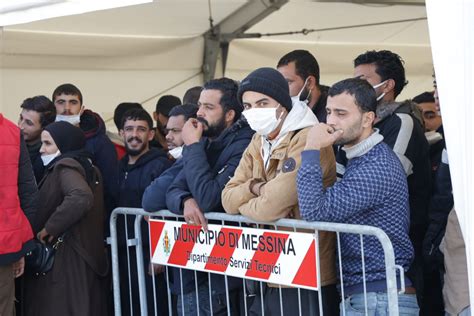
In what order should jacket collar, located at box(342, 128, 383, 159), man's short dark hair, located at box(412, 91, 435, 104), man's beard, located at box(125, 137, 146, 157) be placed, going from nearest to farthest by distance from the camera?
jacket collar, located at box(342, 128, 383, 159) < man's beard, located at box(125, 137, 146, 157) < man's short dark hair, located at box(412, 91, 435, 104)

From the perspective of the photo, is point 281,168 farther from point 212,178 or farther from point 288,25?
point 288,25

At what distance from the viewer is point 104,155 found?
5801 mm

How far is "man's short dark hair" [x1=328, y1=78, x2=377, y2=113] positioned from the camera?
3596mm

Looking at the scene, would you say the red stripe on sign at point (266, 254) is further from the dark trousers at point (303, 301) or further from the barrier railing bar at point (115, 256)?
the barrier railing bar at point (115, 256)

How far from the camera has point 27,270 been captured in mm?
5141

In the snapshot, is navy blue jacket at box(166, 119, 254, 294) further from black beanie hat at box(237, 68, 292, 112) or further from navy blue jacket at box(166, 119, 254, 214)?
black beanie hat at box(237, 68, 292, 112)

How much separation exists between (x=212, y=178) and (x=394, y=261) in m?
1.16

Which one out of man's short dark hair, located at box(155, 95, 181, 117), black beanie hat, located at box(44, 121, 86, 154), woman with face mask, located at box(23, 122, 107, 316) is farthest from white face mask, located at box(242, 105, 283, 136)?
man's short dark hair, located at box(155, 95, 181, 117)

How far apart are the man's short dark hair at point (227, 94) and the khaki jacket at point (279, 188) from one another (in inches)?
26.2

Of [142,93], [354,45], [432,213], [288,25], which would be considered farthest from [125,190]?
[354,45]

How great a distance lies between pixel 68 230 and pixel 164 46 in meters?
3.84

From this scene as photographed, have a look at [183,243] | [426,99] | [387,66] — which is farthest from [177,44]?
[183,243]

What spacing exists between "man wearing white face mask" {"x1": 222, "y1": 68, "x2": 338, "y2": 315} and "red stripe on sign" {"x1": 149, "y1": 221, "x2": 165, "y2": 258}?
2.32 ft

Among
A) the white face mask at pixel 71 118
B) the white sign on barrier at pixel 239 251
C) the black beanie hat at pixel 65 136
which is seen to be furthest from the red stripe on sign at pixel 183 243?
the white face mask at pixel 71 118
